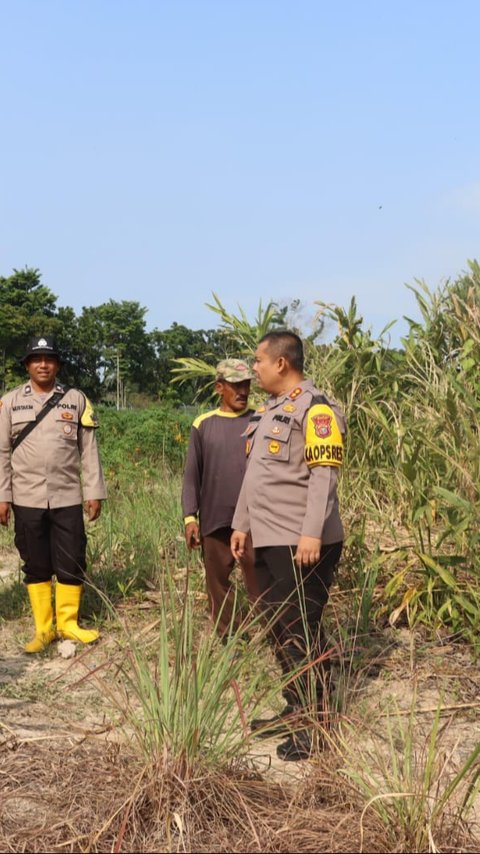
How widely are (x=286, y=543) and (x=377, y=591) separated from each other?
1.65 metres

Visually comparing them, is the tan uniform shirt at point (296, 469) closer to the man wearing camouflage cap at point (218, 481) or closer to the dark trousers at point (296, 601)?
the dark trousers at point (296, 601)

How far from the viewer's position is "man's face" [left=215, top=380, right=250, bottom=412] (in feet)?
16.7

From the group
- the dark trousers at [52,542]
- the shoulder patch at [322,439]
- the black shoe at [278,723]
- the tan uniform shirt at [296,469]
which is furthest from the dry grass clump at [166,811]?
the dark trousers at [52,542]

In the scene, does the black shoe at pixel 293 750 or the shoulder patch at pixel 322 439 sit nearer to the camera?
the black shoe at pixel 293 750

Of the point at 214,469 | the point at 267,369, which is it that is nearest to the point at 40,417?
the point at 214,469

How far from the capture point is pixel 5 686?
4617mm

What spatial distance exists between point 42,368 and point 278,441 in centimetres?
216

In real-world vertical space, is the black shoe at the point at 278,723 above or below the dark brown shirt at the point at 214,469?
below

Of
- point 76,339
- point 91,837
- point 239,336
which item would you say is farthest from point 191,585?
point 76,339

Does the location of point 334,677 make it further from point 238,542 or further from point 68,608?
point 68,608

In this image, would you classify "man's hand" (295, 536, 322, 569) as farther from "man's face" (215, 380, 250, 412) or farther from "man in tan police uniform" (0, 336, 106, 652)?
"man in tan police uniform" (0, 336, 106, 652)

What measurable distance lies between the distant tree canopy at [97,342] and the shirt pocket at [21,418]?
3367 centimetres

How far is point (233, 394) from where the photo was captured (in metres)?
5.11

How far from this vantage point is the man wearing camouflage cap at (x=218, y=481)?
509cm
